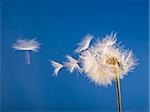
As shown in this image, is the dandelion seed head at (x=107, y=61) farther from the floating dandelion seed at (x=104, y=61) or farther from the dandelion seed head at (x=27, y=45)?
the dandelion seed head at (x=27, y=45)

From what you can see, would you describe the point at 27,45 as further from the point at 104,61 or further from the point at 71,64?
the point at 104,61

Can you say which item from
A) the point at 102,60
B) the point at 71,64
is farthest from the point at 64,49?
the point at 102,60

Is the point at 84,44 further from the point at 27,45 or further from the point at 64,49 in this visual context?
the point at 27,45

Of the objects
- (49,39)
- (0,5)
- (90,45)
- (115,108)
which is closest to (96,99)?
(115,108)

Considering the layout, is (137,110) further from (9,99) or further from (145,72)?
(9,99)

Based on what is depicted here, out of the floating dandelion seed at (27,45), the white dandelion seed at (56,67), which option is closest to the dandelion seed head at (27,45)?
the floating dandelion seed at (27,45)

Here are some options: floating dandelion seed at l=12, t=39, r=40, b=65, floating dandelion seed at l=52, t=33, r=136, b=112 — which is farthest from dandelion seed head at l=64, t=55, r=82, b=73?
floating dandelion seed at l=12, t=39, r=40, b=65

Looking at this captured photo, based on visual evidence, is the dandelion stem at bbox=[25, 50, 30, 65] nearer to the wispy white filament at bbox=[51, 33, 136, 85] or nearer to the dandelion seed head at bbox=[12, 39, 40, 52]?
the dandelion seed head at bbox=[12, 39, 40, 52]
